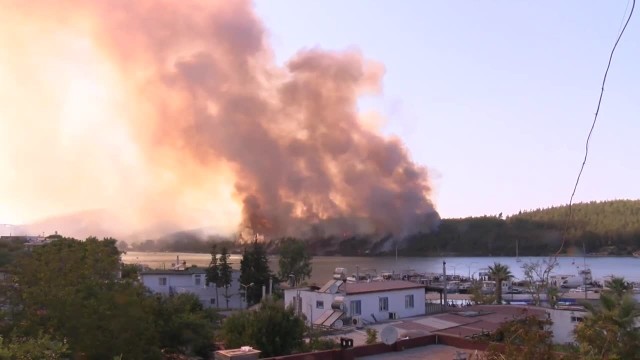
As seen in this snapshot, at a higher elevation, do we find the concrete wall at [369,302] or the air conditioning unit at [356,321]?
the concrete wall at [369,302]

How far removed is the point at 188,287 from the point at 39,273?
29.4m

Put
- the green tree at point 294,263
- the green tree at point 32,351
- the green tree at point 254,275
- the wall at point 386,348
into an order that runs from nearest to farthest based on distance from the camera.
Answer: the green tree at point 32,351
the wall at point 386,348
the green tree at point 254,275
the green tree at point 294,263

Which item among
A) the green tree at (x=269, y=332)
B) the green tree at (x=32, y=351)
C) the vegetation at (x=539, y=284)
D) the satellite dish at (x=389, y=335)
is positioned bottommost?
the vegetation at (x=539, y=284)

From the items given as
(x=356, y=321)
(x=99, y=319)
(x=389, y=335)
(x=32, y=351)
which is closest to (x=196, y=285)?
(x=356, y=321)

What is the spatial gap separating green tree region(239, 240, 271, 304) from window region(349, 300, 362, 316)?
16.2m

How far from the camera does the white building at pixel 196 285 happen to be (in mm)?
41062

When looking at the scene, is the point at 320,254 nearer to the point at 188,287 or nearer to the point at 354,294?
the point at 188,287

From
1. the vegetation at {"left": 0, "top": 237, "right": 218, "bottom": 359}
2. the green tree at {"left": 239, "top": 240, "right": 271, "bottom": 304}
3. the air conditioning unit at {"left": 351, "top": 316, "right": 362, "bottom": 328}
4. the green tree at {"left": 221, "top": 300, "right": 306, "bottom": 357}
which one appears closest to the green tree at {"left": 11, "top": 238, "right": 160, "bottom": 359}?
the vegetation at {"left": 0, "top": 237, "right": 218, "bottom": 359}

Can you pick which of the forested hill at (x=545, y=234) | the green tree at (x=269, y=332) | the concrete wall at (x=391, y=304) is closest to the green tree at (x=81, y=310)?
the green tree at (x=269, y=332)

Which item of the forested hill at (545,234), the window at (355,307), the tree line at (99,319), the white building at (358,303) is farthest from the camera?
the forested hill at (545,234)

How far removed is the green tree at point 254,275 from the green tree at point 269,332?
24208 millimetres

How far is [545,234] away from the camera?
141 metres

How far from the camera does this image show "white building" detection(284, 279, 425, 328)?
2594 cm

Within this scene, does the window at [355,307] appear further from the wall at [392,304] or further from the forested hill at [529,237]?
the forested hill at [529,237]
